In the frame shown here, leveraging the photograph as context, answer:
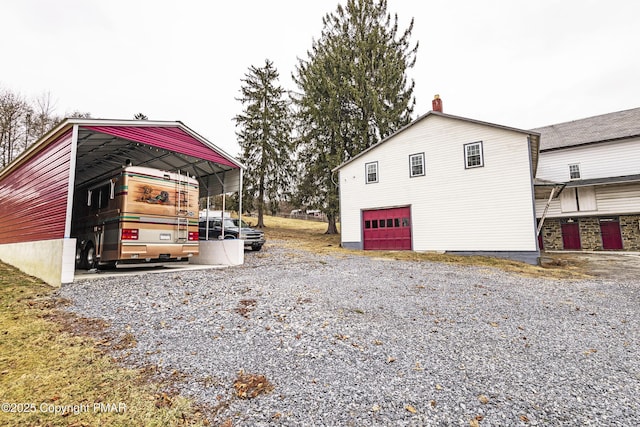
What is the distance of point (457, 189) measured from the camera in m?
14.9

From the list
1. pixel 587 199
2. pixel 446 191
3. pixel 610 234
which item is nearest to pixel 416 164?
pixel 446 191

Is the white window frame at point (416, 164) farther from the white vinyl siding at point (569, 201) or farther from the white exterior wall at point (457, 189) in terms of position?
the white vinyl siding at point (569, 201)

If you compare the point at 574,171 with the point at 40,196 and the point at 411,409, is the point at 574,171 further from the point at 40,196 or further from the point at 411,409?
the point at 40,196

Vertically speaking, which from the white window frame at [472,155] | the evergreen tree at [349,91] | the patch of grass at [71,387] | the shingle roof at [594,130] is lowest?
the patch of grass at [71,387]

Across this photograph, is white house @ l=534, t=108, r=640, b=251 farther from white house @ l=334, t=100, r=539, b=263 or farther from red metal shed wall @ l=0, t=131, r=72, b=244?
red metal shed wall @ l=0, t=131, r=72, b=244

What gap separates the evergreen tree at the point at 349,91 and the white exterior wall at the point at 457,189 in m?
7.76

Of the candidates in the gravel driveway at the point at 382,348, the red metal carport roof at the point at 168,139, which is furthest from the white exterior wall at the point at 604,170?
the red metal carport roof at the point at 168,139

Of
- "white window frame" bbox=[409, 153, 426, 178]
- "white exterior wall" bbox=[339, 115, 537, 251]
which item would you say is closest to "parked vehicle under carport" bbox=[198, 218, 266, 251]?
"white exterior wall" bbox=[339, 115, 537, 251]

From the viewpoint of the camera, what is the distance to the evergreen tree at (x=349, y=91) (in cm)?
2452

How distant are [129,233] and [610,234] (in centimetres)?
2788

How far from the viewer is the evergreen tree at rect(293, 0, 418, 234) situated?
2452 centimetres

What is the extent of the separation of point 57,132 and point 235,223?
9529 mm

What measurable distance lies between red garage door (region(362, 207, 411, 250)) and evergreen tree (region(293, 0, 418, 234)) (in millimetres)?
7248

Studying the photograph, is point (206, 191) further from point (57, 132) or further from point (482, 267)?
point (482, 267)
